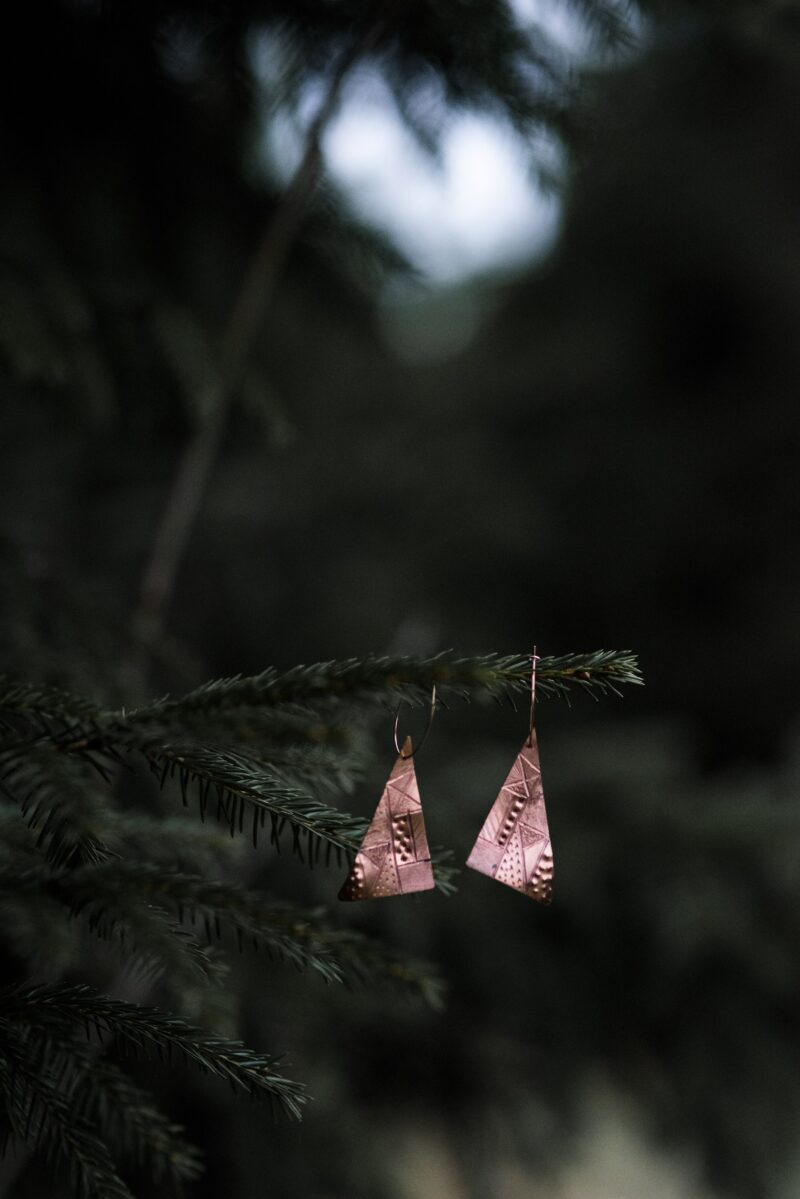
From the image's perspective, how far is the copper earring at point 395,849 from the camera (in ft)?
1.90

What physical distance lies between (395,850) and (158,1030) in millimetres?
173

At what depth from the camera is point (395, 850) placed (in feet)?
1.95

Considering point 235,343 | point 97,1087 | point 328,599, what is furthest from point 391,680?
point 328,599

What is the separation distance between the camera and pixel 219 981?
0.62 metres

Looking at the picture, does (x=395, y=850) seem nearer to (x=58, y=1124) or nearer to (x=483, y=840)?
(x=483, y=840)

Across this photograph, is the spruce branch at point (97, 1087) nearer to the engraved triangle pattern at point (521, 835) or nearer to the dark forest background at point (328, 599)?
the engraved triangle pattern at point (521, 835)

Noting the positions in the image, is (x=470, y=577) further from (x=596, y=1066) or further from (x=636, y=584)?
(x=596, y=1066)

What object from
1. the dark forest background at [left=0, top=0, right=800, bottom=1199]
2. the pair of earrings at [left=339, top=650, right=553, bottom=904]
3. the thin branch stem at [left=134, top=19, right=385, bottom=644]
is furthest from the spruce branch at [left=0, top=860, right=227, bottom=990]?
the thin branch stem at [left=134, top=19, right=385, bottom=644]

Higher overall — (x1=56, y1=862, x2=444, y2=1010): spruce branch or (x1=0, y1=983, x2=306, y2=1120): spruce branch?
(x1=56, y1=862, x2=444, y2=1010): spruce branch

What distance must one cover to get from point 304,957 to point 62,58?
1.36 meters

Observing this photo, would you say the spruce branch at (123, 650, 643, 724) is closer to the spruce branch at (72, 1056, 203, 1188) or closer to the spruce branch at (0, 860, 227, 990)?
the spruce branch at (0, 860, 227, 990)

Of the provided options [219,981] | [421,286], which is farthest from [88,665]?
[421,286]

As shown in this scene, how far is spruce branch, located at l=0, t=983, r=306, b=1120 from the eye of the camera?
0.54 metres

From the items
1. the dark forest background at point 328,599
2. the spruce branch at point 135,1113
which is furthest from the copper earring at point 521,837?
→ the dark forest background at point 328,599
